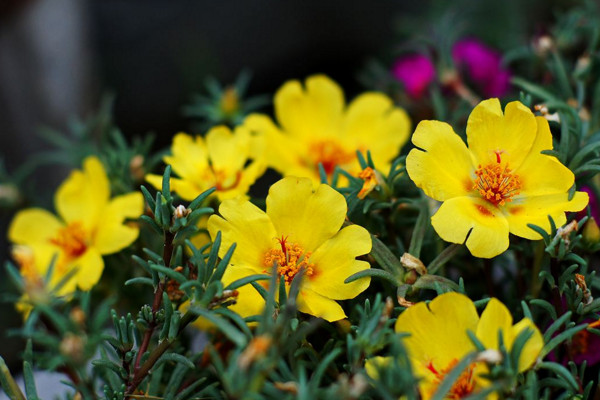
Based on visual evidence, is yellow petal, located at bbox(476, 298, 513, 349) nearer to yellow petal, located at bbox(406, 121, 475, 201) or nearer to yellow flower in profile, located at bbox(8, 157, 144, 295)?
yellow petal, located at bbox(406, 121, 475, 201)

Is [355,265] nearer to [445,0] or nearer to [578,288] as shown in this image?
[578,288]

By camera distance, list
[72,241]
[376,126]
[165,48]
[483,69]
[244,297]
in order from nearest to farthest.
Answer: [244,297]
[72,241]
[376,126]
[483,69]
[165,48]

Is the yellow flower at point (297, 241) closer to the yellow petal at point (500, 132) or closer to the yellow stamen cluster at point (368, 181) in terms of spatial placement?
the yellow stamen cluster at point (368, 181)

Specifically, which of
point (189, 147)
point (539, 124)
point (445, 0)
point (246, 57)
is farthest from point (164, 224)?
point (246, 57)

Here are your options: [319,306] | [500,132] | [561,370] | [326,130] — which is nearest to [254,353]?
[319,306]

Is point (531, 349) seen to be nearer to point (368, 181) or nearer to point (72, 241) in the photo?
point (368, 181)
